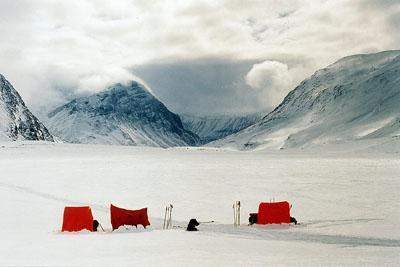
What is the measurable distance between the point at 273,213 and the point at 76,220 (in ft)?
39.7

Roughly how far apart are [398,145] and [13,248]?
→ 534ft

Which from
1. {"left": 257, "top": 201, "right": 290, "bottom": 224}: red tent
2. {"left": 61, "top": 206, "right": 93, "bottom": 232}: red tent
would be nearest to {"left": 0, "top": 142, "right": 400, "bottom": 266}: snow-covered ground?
{"left": 61, "top": 206, "right": 93, "bottom": 232}: red tent

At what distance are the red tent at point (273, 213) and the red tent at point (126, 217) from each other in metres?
7.24

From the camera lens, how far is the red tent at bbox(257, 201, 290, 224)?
34.9 m

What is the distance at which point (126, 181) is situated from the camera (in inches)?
2539

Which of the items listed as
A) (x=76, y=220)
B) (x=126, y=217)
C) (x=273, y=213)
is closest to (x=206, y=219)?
(x=273, y=213)

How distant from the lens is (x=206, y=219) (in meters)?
36.7

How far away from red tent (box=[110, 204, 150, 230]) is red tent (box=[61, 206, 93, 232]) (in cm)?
137

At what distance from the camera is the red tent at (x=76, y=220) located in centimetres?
3198

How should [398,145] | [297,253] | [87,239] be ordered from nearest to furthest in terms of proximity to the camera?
[297,253] → [87,239] → [398,145]

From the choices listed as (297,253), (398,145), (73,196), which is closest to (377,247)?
(297,253)

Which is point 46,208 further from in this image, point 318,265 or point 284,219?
point 318,265

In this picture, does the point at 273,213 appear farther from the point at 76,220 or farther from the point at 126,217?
the point at 76,220

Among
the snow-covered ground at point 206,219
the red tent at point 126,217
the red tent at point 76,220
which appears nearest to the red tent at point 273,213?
the snow-covered ground at point 206,219
